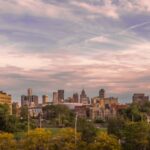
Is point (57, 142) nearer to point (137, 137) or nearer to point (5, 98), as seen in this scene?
point (137, 137)

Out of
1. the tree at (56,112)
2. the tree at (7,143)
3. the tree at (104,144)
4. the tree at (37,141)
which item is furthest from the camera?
the tree at (56,112)

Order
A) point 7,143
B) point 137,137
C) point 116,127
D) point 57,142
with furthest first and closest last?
point 116,127 < point 137,137 < point 7,143 < point 57,142

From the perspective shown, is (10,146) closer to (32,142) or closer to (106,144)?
(32,142)

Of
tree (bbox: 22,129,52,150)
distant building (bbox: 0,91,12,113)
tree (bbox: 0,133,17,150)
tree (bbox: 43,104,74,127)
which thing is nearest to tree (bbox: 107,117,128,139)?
tree (bbox: 22,129,52,150)

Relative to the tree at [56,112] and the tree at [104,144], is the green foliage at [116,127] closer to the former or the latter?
the tree at [104,144]

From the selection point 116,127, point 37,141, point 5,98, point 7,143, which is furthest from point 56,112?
point 37,141

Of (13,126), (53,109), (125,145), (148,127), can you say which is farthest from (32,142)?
(53,109)

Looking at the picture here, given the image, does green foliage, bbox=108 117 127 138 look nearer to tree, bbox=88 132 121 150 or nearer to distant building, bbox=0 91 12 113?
tree, bbox=88 132 121 150

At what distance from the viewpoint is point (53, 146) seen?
46.1 meters

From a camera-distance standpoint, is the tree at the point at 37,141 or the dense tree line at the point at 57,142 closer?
the dense tree line at the point at 57,142

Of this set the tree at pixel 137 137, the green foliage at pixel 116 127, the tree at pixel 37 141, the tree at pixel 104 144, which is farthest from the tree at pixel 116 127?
the tree at pixel 37 141

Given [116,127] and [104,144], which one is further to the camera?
[116,127]

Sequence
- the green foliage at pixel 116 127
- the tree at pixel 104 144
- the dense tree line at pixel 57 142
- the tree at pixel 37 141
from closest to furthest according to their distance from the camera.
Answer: the tree at pixel 104 144, the dense tree line at pixel 57 142, the tree at pixel 37 141, the green foliage at pixel 116 127

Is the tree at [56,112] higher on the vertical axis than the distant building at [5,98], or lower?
lower
